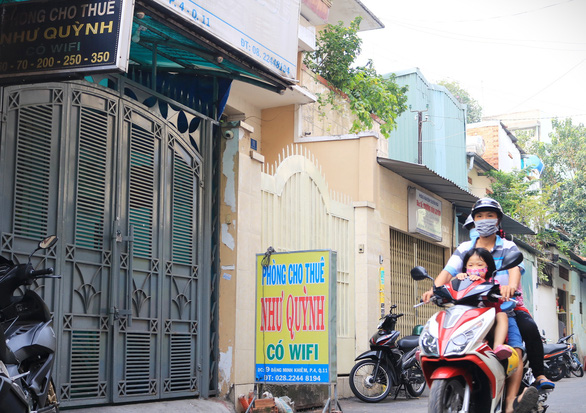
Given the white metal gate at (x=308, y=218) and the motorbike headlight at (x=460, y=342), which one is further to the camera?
the white metal gate at (x=308, y=218)

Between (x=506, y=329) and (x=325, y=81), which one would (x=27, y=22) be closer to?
(x=506, y=329)

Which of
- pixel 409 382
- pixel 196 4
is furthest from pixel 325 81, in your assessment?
pixel 196 4

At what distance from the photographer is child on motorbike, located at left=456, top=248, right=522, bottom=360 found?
18.5 ft

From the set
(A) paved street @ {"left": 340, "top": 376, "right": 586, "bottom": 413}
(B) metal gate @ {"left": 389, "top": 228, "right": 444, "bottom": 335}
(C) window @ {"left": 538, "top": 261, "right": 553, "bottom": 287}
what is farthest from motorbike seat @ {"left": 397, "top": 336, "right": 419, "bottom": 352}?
(C) window @ {"left": 538, "top": 261, "right": 553, "bottom": 287}

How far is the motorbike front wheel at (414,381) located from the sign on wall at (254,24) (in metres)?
5.62

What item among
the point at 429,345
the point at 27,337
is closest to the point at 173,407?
the point at 27,337

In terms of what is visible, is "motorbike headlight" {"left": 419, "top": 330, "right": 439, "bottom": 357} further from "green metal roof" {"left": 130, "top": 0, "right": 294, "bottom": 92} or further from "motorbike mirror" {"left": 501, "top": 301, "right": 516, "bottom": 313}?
"green metal roof" {"left": 130, "top": 0, "right": 294, "bottom": 92}

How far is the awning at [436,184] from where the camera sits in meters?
13.6

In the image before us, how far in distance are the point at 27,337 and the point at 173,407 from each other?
2667 millimetres

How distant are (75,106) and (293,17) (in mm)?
2706

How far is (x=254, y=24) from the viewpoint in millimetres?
7320

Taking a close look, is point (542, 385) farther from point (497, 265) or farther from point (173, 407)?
point (173, 407)

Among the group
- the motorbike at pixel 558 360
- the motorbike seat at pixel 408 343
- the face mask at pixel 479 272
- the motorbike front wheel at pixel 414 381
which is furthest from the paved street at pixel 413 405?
the face mask at pixel 479 272

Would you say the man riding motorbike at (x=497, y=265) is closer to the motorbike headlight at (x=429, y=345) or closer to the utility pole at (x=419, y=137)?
the motorbike headlight at (x=429, y=345)
